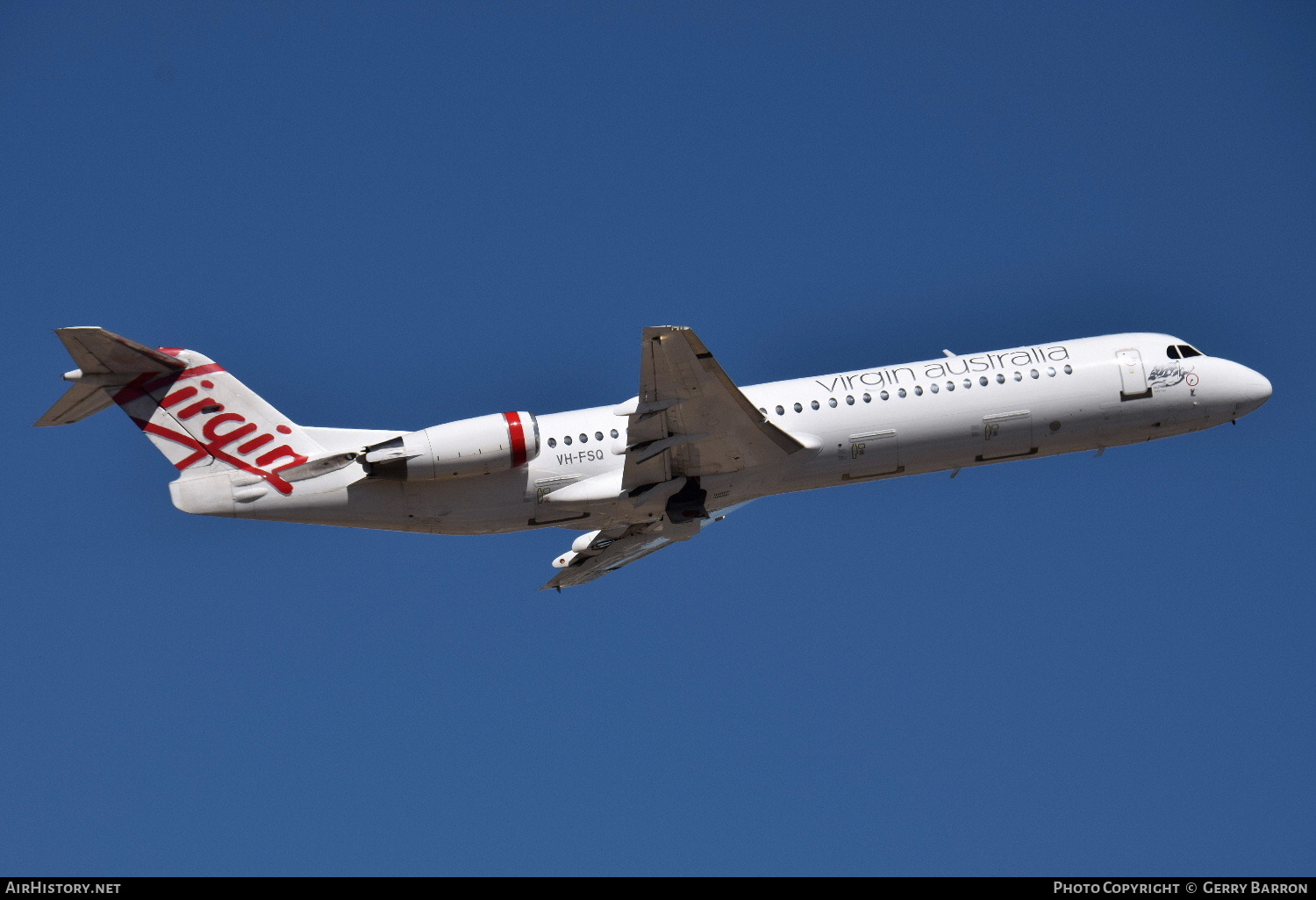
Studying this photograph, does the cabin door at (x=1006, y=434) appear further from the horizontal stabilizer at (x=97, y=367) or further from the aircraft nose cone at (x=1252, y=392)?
the horizontal stabilizer at (x=97, y=367)

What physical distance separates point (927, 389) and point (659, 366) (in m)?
7.98

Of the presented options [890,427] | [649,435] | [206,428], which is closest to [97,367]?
[206,428]

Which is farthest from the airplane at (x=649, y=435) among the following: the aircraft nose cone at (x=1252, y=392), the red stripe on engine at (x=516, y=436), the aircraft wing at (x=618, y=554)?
the aircraft nose cone at (x=1252, y=392)

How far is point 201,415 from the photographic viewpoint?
3052 cm

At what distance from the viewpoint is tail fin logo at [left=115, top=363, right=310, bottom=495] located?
30.2m

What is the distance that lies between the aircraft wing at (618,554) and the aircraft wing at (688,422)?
2.67 metres

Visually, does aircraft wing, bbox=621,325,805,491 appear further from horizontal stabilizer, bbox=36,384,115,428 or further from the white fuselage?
horizontal stabilizer, bbox=36,384,115,428

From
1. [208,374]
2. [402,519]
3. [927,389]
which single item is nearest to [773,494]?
[927,389]

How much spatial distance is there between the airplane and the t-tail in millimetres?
39

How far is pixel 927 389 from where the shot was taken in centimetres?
3259

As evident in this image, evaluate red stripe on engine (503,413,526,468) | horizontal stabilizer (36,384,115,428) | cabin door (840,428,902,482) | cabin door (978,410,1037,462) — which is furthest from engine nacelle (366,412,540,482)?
cabin door (978,410,1037,462)

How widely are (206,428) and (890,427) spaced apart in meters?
16.2

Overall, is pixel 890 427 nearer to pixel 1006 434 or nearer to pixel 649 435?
pixel 1006 434
